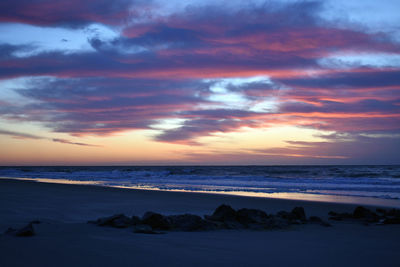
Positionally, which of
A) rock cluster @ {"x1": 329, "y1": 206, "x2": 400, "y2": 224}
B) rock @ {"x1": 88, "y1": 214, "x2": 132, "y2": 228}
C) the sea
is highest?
rock @ {"x1": 88, "y1": 214, "x2": 132, "y2": 228}

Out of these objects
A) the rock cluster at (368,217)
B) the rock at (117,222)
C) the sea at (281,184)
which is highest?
the rock at (117,222)

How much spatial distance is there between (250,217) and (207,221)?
3.67ft

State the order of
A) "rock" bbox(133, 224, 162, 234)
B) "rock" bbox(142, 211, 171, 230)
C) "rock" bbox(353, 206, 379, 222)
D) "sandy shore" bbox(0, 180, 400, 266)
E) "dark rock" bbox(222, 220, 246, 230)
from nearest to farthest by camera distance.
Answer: "sandy shore" bbox(0, 180, 400, 266) < "rock" bbox(133, 224, 162, 234) < "rock" bbox(142, 211, 171, 230) < "dark rock" bbox(222, 220, 246, 230) < "rock" bbox(353, 206, 379, 222)

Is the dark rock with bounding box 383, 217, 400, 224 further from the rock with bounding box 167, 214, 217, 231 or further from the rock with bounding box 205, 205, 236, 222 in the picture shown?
the rock with bounding box 167, 214, 217, 231

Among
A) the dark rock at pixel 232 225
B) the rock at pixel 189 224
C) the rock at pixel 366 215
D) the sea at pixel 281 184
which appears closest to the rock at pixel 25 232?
the rock at pixel 189 224

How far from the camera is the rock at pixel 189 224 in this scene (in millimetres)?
7188

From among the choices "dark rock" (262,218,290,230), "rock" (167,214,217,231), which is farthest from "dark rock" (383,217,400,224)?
"rock" (167,214,217,231)

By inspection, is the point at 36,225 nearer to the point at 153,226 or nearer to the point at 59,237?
the point at 59,237

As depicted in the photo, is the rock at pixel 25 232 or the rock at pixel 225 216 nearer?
the rock at pixel 25 232

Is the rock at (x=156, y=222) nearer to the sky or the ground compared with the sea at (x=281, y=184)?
nearer to the sky

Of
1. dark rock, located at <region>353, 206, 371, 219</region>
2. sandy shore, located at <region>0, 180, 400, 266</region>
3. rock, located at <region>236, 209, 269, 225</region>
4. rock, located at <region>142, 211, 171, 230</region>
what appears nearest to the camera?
sandy shore, located at <region>0, 180, 400, 266</region>

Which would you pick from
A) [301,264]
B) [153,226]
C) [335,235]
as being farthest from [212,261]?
[335,235]

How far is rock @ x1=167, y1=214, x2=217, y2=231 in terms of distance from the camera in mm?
7188

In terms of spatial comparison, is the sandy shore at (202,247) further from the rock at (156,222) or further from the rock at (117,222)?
the rock at (156,222)
